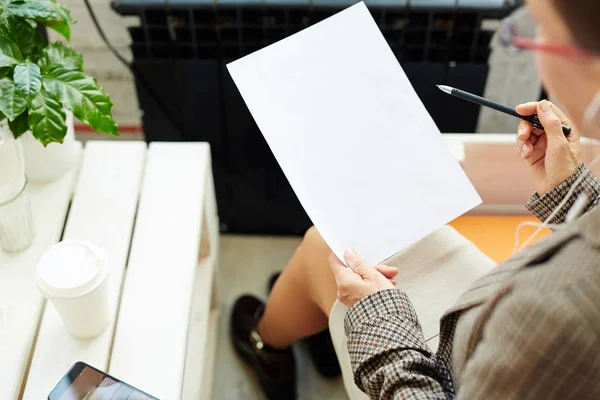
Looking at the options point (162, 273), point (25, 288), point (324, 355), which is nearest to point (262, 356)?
point (324, 355)

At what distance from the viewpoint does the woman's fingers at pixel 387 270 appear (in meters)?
0.82

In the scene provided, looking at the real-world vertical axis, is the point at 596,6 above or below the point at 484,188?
above

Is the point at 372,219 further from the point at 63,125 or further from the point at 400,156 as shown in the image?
the point at 63,125

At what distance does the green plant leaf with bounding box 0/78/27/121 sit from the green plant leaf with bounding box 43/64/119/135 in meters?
0.05

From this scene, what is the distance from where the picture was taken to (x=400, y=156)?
886 millimetres

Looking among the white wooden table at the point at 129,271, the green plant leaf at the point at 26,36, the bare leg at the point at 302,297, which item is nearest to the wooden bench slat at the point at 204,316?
the white wooden table at the point at 129,271

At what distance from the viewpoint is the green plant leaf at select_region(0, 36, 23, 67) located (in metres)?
0.79

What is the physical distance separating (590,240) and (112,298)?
0.61 metres

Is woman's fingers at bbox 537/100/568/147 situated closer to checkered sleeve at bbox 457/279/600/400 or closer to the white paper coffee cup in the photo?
checkered sleeve at bbox 457/279/600/400

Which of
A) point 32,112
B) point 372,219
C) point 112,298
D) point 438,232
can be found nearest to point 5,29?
point 32,112

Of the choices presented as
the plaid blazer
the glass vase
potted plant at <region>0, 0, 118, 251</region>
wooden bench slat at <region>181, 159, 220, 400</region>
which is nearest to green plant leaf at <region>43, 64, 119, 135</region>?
potted plant at <region>0, 0, 118, 251</region>

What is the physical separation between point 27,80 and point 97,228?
0.25 m

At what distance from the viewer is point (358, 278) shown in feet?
2.61

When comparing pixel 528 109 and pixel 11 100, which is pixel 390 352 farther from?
pixel 11 100
